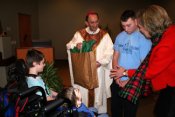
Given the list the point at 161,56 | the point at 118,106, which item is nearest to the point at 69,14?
the point at 118,106

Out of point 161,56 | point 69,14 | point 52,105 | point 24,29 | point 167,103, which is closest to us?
point 52,105

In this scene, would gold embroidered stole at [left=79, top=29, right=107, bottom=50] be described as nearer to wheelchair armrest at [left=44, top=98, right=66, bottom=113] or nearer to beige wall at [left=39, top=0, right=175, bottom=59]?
wheelchair armrest at [left=44, top=98, right=66, bottom=113]

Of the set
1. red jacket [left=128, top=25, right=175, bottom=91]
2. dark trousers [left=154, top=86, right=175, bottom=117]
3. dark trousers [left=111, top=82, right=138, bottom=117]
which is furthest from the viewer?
dark trousers [left=111, top=82, right=138, bottom=117]

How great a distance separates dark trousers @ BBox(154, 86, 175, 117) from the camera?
66.0 inches

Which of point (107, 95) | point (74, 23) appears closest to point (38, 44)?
point (107, 95)

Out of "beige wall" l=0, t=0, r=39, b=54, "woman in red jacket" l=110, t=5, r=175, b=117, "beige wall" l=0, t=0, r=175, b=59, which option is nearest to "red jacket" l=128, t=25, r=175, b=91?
"woman in red jacket" l=110, t=5, r=175, b=117

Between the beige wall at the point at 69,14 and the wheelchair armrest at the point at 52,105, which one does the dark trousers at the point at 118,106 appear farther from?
the beige wall at the point at 69,14

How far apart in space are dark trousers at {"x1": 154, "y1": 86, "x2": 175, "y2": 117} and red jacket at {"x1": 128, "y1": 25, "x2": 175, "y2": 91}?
0.08 m

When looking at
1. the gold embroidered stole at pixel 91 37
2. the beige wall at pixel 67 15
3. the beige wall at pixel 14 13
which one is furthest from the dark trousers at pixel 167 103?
the beige wall at pixel 67 15

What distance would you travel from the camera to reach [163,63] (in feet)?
5.16

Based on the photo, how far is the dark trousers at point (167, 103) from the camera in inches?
66.0

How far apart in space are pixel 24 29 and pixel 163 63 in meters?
7.65

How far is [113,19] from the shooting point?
1012 centimetres

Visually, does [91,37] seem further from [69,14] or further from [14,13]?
[69,14]
